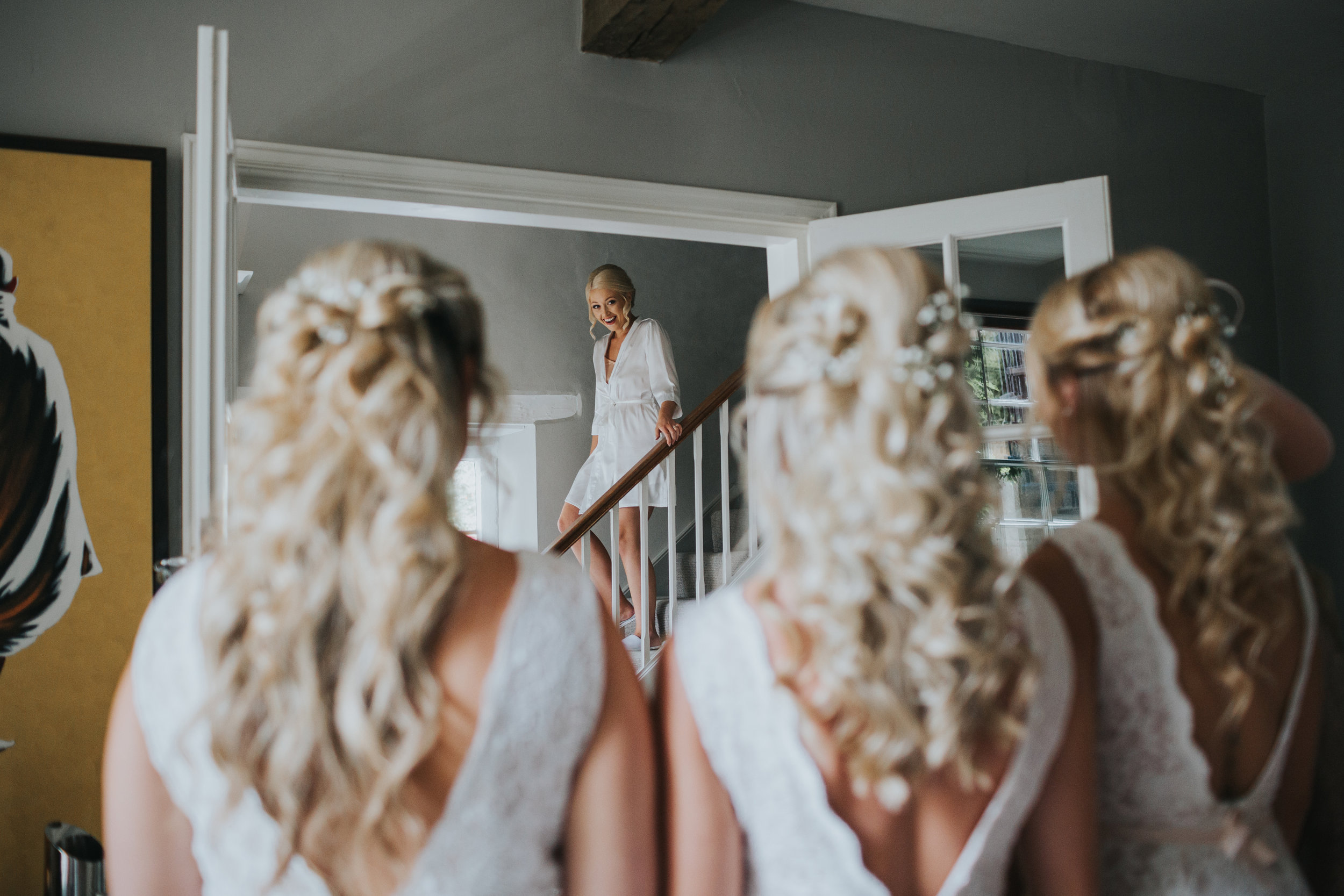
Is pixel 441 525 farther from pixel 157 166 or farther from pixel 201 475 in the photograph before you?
pixel 157 166

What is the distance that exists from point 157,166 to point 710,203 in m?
1.65

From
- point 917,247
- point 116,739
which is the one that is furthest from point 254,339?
point 116,739

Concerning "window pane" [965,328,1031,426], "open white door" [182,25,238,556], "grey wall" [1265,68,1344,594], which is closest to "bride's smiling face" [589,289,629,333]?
"window pane" [965,328,1031,426]

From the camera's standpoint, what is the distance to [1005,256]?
3.18 meters

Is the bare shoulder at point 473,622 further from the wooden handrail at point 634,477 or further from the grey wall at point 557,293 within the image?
the grey wall at point 557,293

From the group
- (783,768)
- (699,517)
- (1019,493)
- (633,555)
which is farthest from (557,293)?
(783,768)

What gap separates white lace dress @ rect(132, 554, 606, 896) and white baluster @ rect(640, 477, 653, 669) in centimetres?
228

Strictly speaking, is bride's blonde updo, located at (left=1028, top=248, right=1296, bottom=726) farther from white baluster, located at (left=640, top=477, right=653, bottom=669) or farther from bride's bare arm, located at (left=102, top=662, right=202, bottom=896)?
white baluster, located at (left=640, top=477, right=653, bottom=669)

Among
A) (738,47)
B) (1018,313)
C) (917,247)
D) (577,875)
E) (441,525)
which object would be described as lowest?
(577,875)

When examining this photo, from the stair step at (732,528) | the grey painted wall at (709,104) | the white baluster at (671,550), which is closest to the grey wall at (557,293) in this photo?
the stair step at (732,528)

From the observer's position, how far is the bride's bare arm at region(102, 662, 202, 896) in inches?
35.6

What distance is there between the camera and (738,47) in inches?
126

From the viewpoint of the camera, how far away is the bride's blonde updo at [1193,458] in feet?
3.33

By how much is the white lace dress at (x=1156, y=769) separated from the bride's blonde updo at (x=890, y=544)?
220mm
